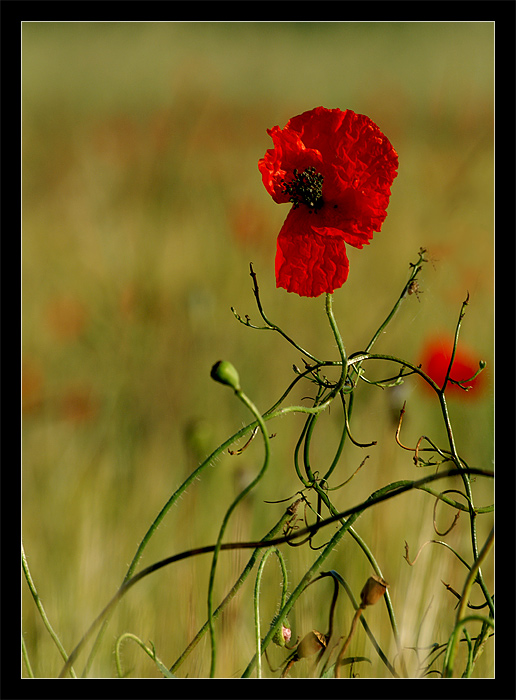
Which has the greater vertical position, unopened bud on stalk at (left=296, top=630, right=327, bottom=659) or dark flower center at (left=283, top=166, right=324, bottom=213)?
dark flower center at (left=283, top=166, right=324, bottom=213)

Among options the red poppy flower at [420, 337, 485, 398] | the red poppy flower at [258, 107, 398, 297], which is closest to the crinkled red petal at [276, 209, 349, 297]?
the red poppy flower at [258, 107, 398, 297]

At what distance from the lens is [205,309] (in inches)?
64.6

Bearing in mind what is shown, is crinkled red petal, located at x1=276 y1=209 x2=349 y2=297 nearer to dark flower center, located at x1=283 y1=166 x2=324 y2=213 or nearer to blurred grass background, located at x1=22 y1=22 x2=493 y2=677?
dark flower center, located at x1=283 y1=166 x2=324 y2=213

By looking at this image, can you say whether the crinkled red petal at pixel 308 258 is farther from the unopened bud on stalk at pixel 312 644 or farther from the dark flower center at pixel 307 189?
the unopened bud on stalk at pixel 312 644

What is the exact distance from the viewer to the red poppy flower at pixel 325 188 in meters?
0.57

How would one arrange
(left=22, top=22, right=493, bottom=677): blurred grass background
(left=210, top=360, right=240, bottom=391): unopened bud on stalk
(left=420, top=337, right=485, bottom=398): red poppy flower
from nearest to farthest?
(left=210, top=360, right=240, bottom=391): unopened bud on stalk → (left=22, top=22, right=493, bottom=677): blurred grass background → (left=420, top=337, right=485, bottom=398): red poppy flower

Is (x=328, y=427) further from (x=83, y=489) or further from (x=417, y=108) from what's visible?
(x=417, y=108)

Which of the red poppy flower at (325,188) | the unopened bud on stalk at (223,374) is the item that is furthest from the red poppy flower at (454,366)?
the unopened bud on stalk at (223,374)

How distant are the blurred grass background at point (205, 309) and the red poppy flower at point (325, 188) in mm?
162

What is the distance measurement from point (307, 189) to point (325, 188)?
0.01 meters

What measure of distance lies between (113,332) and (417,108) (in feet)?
4.92

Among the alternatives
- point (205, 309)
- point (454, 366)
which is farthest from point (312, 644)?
point (205, 309)

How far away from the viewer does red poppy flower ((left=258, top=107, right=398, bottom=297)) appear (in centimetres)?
57
